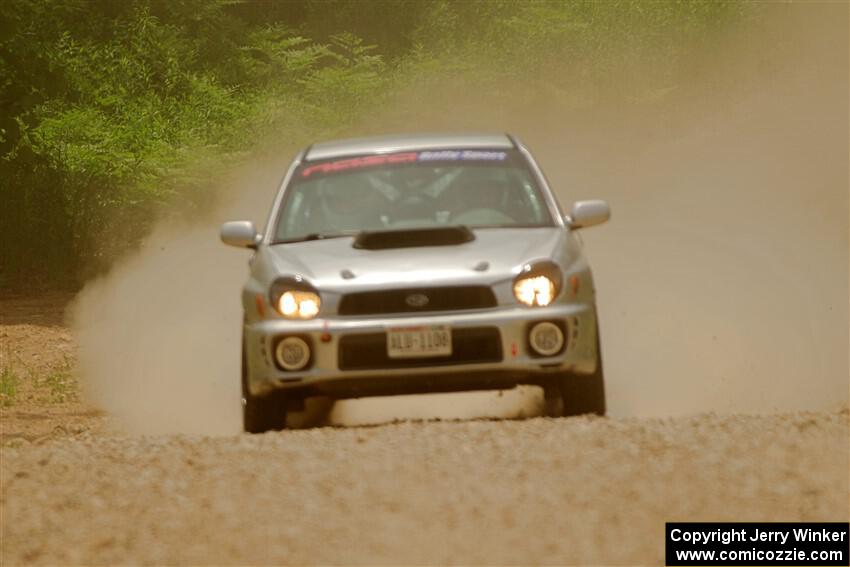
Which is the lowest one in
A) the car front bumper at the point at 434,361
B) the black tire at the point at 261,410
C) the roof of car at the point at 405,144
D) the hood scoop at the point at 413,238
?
the black tire at the point at 261,410

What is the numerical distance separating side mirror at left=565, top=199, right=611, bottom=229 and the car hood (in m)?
0.25

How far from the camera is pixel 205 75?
1224 inches

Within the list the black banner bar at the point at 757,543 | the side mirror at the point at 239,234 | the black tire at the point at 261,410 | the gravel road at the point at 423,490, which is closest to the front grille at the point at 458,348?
the gravel road at the point at 423,490

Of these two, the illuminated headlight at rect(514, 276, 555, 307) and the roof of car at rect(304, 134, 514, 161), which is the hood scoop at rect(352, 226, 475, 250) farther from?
the roof of car at rect(304, 134, 514, 161)

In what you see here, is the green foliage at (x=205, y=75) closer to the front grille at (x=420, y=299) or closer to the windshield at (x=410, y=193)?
the windshield at (x=410, y=193)

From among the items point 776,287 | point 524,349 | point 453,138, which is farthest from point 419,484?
point 776,287

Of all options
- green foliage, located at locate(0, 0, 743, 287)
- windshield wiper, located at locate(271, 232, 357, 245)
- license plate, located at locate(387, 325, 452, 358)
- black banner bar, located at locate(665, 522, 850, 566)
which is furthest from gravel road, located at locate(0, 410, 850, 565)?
green foliage, located at locate(0, 0, 743, 287)

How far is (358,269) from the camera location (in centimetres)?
990

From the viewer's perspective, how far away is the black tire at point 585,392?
32.6 ft

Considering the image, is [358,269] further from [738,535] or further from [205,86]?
[205,86]

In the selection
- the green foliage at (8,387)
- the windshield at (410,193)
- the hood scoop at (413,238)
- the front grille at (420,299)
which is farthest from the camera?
the green foliage at (8,387)

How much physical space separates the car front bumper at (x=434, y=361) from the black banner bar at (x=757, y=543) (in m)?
2.68

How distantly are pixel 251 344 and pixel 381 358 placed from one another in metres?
0.69

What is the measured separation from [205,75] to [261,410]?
21.5 m
